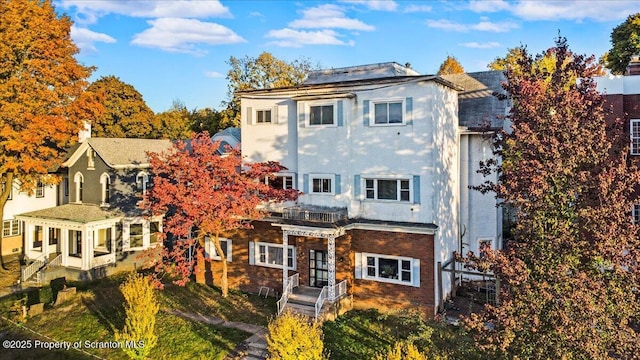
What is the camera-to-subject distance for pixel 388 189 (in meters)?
18.5

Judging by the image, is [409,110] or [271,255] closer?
[409,110]

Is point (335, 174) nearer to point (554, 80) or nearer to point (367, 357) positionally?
point (367, 357)

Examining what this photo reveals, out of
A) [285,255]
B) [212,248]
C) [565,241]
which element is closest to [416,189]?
[285,255]

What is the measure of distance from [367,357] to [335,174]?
26.0 ft

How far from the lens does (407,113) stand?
18.1m

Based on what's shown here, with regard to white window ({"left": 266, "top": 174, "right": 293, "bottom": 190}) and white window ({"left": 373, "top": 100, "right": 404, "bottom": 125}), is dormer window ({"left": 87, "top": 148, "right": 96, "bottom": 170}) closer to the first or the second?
white window ({"left": 266, "top": 174, "right": 293, "bottom": 190})

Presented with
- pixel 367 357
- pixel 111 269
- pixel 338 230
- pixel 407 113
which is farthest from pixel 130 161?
pixel 367 357

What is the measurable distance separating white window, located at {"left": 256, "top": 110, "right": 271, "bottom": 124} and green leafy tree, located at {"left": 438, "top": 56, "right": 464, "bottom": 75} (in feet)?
117

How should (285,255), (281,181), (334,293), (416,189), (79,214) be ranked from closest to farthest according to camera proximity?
1. (416,189)
2. (334,293)
3. (285,255)
4. (281,181)
5. (79,214)

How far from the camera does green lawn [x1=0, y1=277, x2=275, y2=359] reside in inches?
617

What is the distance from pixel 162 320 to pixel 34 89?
639 inches

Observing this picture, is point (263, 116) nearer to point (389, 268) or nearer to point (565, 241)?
point (389, 268)

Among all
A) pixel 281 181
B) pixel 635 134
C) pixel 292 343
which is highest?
pixel 635 134

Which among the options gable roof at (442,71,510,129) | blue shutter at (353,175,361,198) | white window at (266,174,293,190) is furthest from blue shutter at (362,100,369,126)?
gable roof at (442,71,510,129)
